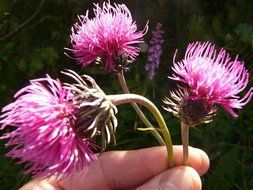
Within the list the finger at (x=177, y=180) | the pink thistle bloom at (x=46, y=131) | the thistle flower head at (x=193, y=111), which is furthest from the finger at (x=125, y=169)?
the pink thistle bloom at (x=46, y=131)

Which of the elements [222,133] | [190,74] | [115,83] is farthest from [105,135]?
[222,133]

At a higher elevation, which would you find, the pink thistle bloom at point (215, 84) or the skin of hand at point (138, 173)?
the pink thistle bloom at point (215, 84)

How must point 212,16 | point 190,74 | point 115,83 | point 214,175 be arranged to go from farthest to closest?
point 212,16 < point 115,83 < point 214,175 < point 190,74

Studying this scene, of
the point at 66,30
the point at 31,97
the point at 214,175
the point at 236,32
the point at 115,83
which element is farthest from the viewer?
the point at 66,30

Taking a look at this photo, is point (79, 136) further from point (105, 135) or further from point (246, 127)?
point (246, 127)

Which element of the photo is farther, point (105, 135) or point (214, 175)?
point (214, 175)

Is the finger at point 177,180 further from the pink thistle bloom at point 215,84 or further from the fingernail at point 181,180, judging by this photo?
the pink thistle bloom at point 215,84

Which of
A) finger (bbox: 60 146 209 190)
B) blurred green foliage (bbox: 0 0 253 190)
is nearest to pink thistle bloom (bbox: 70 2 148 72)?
finger (bbox: 60 146 209 190)
